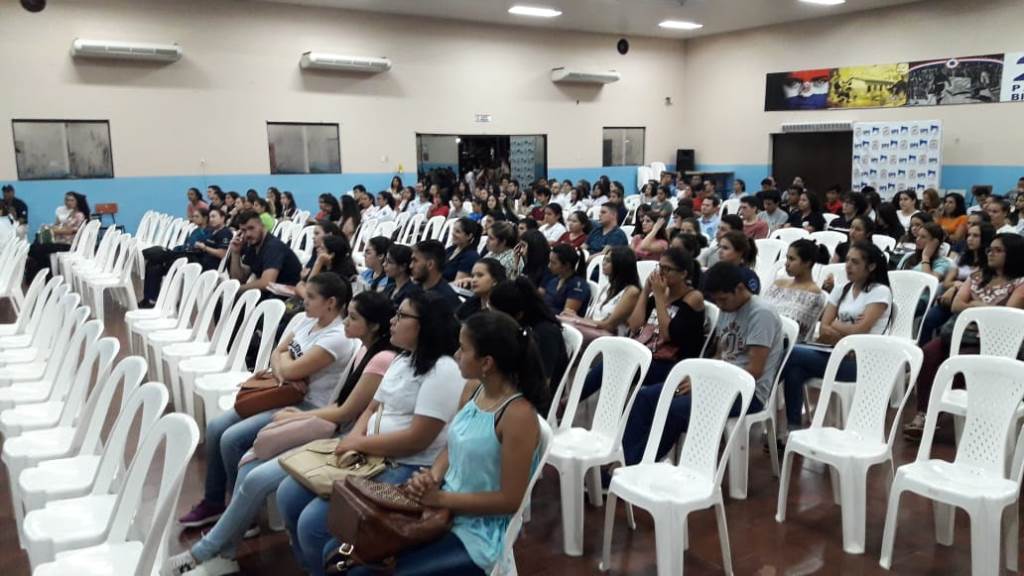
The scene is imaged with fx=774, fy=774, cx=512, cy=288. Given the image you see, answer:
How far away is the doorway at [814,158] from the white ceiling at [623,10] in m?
2.11

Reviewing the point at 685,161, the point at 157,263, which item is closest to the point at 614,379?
the point at 157,263

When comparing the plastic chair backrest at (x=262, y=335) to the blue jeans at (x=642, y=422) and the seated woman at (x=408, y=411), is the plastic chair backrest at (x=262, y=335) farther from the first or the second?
the blue jeans at (x=642, y=422)

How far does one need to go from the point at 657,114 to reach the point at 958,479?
14273 millimetres

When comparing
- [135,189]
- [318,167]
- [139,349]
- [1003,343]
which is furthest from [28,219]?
[1003,343]

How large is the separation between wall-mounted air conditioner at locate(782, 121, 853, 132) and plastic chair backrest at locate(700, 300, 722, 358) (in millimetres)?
10966

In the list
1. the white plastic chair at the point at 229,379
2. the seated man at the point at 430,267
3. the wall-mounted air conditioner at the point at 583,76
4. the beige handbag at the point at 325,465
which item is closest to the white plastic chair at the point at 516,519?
the beige handbag at the point at 325,465

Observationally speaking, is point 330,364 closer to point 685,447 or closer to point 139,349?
point 685,447

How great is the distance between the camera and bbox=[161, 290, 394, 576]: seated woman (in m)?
2.68

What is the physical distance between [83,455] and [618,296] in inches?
102

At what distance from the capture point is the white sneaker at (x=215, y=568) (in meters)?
2.71

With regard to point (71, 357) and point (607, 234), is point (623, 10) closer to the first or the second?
point (607, 234)

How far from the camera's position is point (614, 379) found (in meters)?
3.20

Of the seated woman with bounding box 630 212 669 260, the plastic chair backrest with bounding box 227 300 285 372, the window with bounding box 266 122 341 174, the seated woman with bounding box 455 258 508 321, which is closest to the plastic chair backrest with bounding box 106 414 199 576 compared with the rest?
the plastic chair backrest with bounding box 227 300 285 372

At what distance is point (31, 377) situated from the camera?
12.8ft
